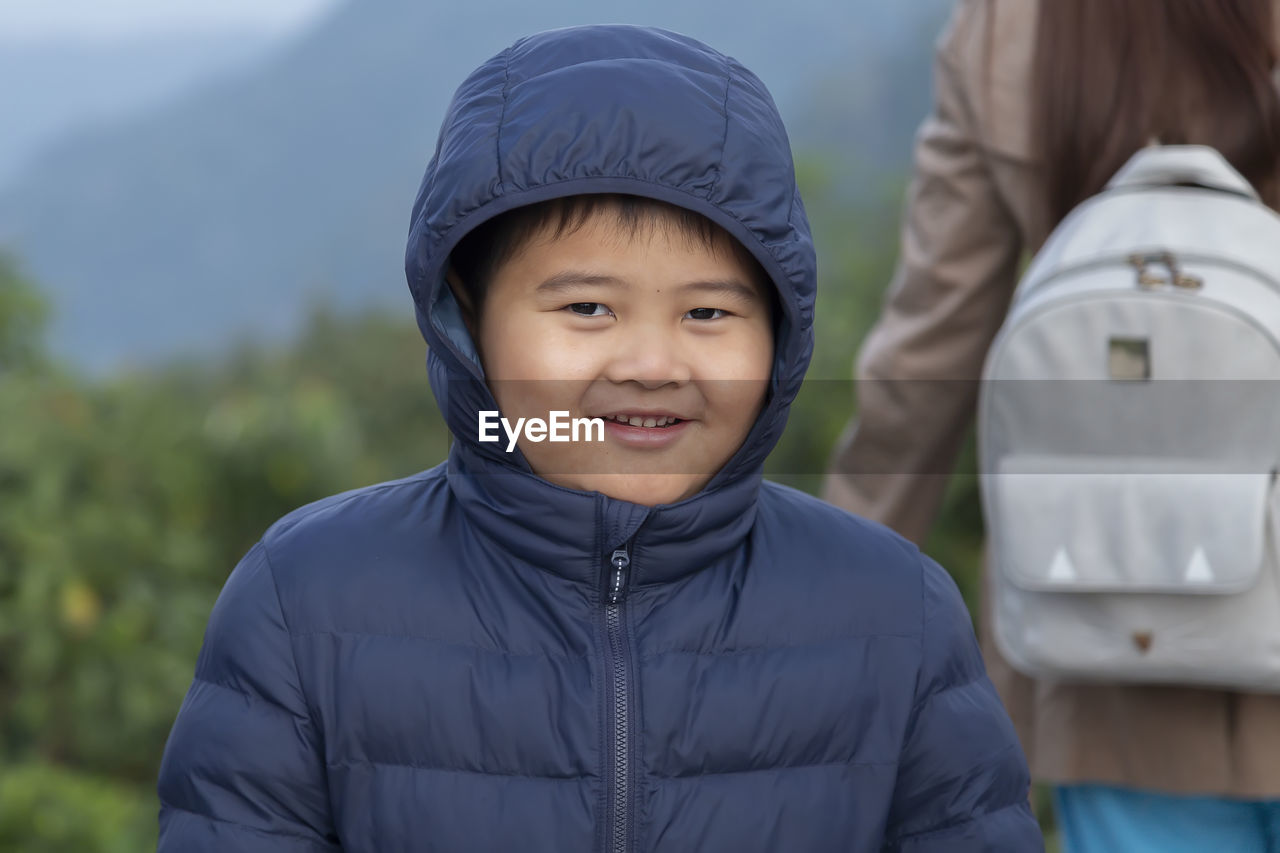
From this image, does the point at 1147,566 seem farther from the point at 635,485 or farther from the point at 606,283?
the point at 606,283

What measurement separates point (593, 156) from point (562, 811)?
25.7 inches

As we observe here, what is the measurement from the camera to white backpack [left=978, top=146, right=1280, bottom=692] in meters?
1.98

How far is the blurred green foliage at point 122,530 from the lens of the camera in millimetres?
3447

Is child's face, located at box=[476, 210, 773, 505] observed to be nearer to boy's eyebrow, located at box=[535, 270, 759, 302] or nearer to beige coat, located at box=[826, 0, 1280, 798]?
boy's eyebrow, located at box=[535, 270, 759, 302]

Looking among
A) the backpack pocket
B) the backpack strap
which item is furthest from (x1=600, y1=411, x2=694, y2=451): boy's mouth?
the backpack strap

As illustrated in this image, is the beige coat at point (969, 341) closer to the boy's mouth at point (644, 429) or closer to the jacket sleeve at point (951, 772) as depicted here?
the jacket sleeve at point (951, 772)

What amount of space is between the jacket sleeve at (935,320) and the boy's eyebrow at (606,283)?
3.20 ft

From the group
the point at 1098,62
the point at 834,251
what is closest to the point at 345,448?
the point at 1098,62

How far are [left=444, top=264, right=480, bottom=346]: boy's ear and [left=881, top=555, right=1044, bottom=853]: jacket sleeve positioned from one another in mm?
592

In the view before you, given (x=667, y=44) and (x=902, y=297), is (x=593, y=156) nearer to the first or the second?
(x=667, y=44)

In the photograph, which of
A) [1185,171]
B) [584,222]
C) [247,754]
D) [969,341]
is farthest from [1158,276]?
[247,754]

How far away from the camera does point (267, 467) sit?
13.4 feet

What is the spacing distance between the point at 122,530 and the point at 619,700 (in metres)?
2.50

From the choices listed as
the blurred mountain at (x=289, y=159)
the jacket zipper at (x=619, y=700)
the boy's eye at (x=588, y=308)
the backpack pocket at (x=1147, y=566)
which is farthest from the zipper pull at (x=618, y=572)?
the blurred mountain at (x=289, y=159)
